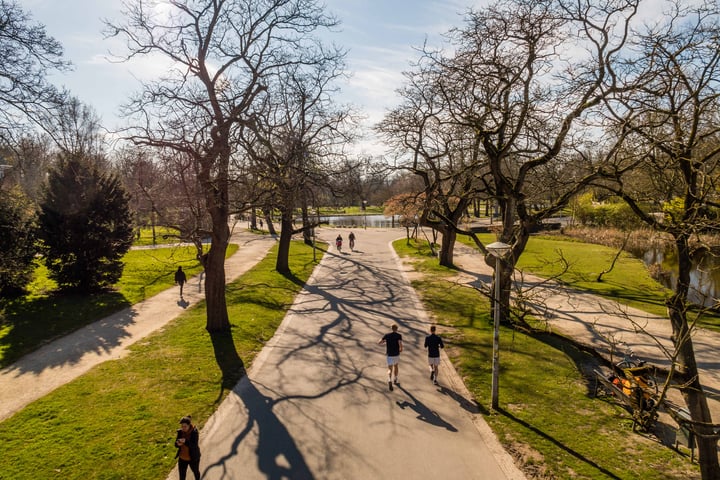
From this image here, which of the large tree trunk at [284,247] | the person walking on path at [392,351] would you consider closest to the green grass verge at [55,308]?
the large tree trunk at [284,247]

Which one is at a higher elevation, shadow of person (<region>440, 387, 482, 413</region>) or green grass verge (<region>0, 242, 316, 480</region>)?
green grass verge (<region>0, 242, 316, 480</region>)

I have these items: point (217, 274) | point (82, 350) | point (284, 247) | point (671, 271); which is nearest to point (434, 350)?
point (217, 274)

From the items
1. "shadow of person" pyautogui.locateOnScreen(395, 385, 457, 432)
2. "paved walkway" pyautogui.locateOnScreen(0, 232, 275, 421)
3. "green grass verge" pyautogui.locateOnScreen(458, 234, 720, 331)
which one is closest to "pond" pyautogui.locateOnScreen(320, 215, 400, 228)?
"green grass verge" pyautogui.locateOnScreen(458, 234, 720, 331)

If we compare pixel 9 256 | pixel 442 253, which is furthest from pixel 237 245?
pixel 9 256

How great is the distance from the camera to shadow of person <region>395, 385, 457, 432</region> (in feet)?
27.5

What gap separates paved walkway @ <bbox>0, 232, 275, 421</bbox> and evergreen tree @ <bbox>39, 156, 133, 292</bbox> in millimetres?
2836

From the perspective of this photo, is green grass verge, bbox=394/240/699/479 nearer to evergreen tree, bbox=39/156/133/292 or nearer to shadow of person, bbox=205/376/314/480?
shadow of person, bbox=205/376/314/480

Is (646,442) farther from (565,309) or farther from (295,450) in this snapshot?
(565,309)

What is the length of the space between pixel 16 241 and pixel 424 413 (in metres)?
16.4

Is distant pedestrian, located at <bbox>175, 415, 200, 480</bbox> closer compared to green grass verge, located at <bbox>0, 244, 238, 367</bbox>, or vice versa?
distant pedestrian, located at <bbox>175, 415, 200, 480</bbox>

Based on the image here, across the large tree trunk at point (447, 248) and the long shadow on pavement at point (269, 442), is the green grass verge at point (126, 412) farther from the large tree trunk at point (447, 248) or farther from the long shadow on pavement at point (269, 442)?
the large tree trunk at point (447, 248)

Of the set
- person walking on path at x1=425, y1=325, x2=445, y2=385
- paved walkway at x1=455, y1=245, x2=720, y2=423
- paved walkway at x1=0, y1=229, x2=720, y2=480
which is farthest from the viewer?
paved walkway at x1=455, y1=245, x2=720, y2=423

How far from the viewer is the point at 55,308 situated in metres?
16.3

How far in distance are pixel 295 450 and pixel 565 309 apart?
46.3 ft
